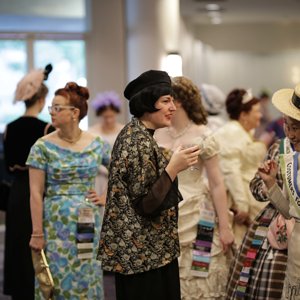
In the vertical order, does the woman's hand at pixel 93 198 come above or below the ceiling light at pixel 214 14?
below

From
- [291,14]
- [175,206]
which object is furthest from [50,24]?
[175,206]

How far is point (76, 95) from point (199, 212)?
92cm

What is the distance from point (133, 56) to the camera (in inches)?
331

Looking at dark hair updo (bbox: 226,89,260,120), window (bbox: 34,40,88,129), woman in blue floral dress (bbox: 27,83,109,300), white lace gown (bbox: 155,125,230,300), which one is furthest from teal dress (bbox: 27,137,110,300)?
window (bbox: 34,40,88,129)

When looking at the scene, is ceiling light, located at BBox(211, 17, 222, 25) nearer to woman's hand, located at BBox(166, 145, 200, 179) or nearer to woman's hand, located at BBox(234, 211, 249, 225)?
woman's hand, located at BBox(234, 211, 249, 225)

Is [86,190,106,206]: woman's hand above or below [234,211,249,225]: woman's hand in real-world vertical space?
above

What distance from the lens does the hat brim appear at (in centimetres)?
296

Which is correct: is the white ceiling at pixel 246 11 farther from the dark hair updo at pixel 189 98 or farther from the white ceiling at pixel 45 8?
the dark hair updo at pixel 189 98

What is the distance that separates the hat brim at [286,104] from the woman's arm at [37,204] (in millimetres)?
1310

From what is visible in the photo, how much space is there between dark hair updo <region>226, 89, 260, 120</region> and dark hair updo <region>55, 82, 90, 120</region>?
5.11 ft

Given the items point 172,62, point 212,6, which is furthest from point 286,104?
point 212,6

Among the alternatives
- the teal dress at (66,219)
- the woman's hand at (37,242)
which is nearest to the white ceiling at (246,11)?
the teal dress at (66,219)

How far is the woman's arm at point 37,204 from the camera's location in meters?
3.72

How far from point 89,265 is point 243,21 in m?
11.3
